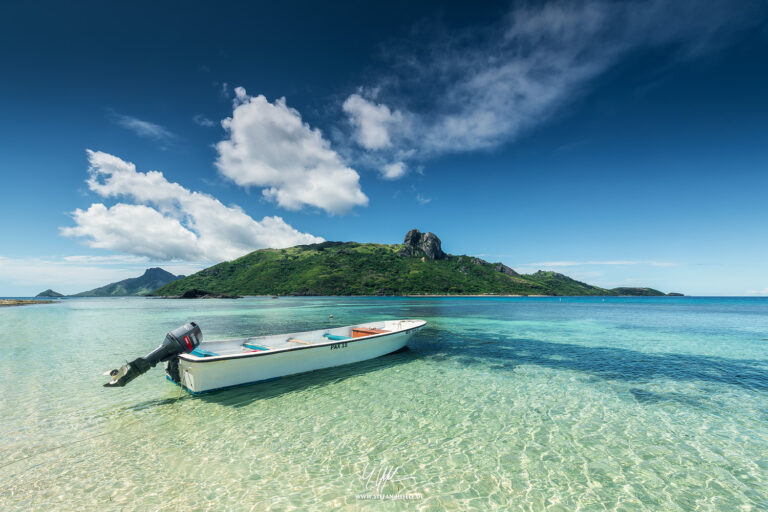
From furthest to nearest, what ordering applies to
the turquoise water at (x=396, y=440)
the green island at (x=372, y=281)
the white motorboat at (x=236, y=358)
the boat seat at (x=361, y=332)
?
the green island at (x=372, y=281) < the boat seat at (x=361, y=332) < the white motorboat at (x=236, y=358) < the turquoise water at (x=396, y=440)

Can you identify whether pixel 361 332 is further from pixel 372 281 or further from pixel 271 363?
pixel 372 281

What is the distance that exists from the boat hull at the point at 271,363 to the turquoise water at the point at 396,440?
522mm

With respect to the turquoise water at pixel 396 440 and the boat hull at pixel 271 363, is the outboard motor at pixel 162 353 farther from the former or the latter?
the turquoise water at pixel 396 440

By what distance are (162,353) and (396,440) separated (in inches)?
377

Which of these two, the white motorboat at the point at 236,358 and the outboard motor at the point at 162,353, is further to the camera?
the white motorboat at the point at 236,358

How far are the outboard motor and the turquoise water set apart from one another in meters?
1.21

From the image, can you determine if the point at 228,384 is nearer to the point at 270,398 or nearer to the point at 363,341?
the point at 270,398

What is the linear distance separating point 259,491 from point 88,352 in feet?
71.9

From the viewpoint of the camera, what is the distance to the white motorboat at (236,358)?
10.8 metres

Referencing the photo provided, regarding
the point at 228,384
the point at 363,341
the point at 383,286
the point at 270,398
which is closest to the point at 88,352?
the point at 228,384

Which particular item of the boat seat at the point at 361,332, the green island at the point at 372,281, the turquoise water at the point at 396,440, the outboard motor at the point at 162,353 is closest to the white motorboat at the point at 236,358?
the outboard motor at the point at 162,353

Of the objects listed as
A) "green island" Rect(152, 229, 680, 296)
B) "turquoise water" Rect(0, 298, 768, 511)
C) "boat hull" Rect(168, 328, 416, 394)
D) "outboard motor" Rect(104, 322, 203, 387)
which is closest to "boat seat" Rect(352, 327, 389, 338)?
"boat hull" Rect(168, 328, 416, 394)

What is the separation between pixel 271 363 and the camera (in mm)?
12570

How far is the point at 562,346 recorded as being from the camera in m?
22.3
